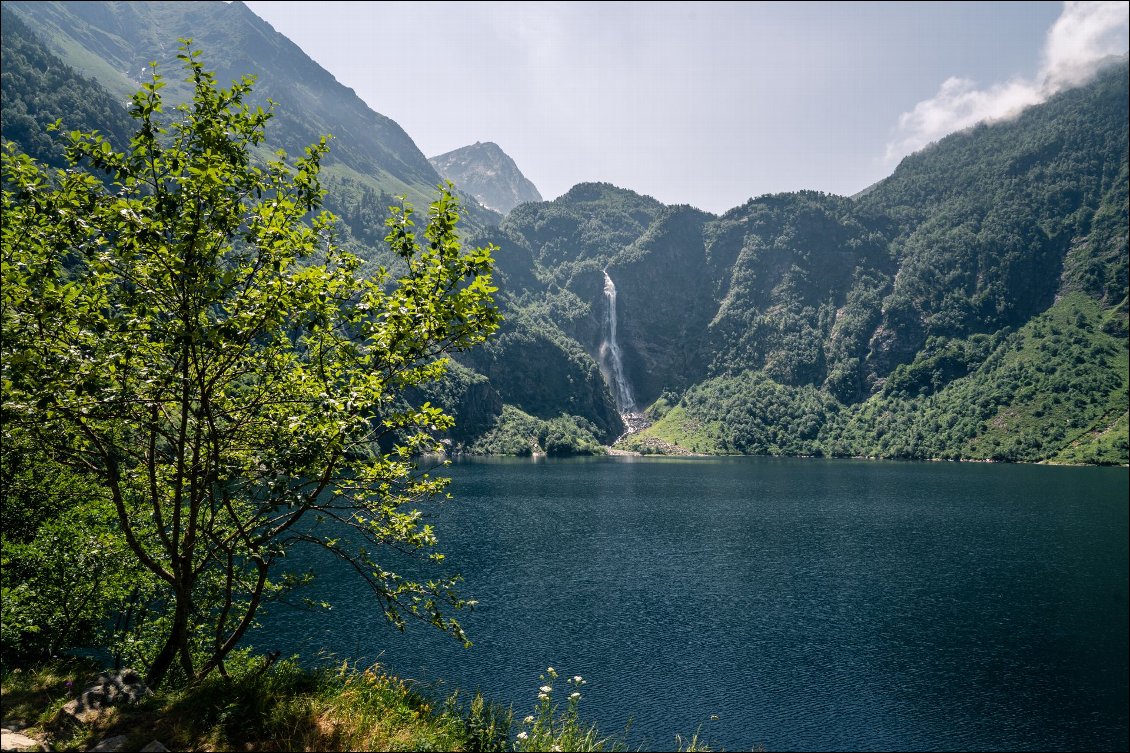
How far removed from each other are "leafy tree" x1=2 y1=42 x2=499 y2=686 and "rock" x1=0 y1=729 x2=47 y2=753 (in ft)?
7.50

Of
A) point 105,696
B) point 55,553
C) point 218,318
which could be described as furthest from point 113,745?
point 55,553

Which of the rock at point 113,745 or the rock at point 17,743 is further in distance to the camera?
the rock at point 113,745

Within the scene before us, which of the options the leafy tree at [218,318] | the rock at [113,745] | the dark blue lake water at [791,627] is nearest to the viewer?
the leafy tree at [218,318]

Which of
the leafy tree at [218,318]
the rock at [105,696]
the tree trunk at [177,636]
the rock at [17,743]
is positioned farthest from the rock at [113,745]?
the leafy tree at [218,318]

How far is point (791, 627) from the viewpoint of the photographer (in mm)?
53094

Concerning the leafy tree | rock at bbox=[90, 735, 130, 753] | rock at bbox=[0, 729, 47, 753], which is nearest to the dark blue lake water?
rock at bbox=[0, 729, 47, 753]

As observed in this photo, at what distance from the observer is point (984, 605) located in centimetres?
5916

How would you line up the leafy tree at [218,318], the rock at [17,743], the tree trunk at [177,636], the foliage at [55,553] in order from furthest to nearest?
the foliage at [55,553] < the tree trunk at [177,636] < the rock at [17,743] < the leafy tree at [218,318]

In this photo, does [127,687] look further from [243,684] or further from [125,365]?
[125,365]

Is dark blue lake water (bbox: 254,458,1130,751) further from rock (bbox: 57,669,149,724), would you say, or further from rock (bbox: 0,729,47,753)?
rock (bbox: 0,729,47,753)

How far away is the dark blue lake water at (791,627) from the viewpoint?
37531mm

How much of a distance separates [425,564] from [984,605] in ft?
191

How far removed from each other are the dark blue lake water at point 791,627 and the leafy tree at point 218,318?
22296 millimetres

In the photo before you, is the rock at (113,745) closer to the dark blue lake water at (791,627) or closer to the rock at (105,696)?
the rock at (105,696)
